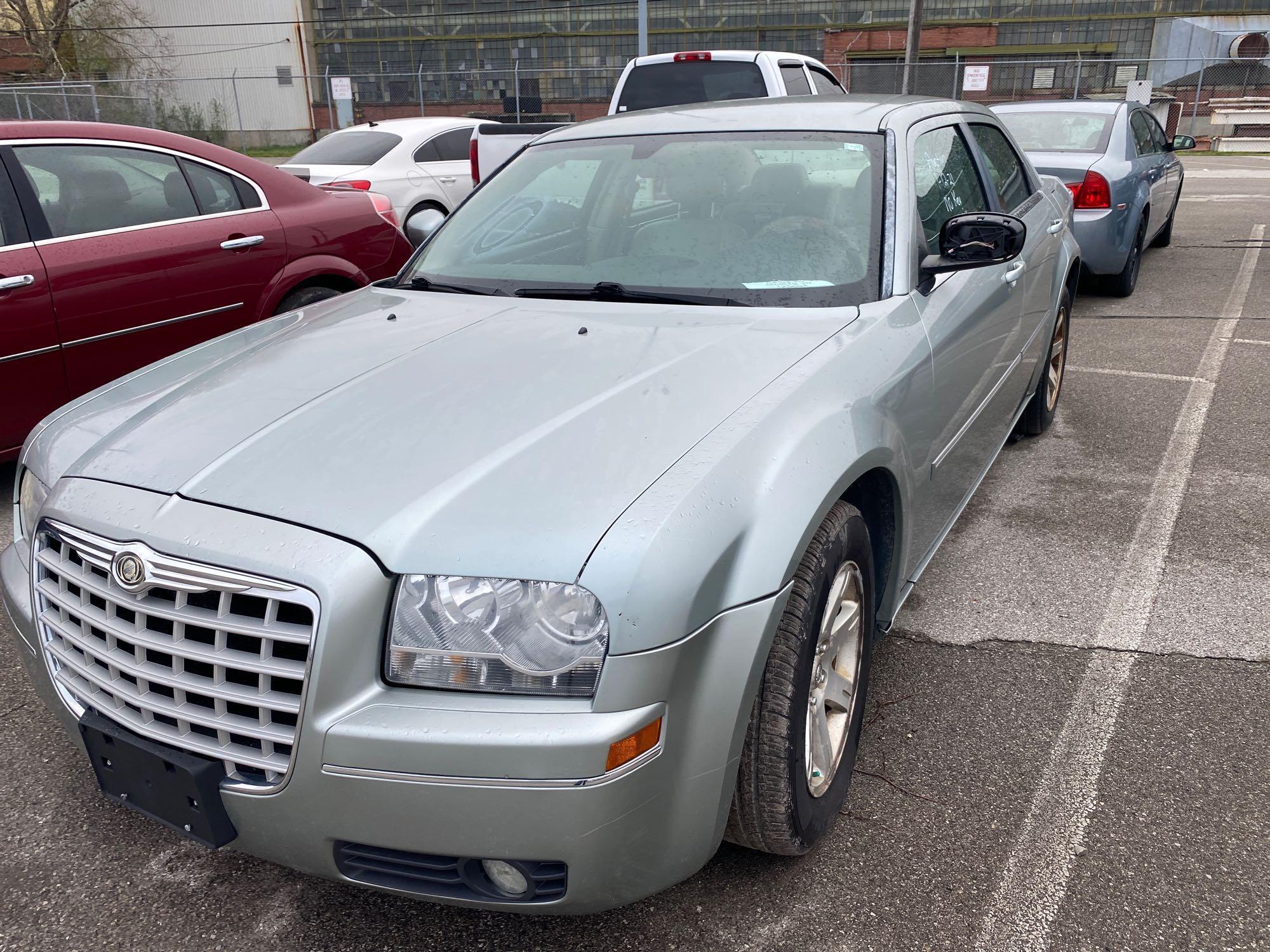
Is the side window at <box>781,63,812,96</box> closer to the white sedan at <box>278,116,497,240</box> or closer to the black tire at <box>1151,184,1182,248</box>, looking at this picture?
the white sedan at <box>278,116,497,240</box>

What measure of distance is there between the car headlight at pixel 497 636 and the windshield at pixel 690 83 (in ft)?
27.4

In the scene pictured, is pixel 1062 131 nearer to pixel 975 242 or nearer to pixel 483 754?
pixel 975 242

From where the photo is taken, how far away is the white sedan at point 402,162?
9430 mm

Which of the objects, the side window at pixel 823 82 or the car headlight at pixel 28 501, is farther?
the side window at pixel 823 82

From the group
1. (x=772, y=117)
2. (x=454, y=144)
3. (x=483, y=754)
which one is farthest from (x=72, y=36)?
(x=483, y=754)

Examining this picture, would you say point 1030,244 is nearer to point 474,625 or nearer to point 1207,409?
point 1207,409

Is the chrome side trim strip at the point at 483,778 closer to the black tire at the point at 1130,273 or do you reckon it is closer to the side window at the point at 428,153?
the black tire at the point at 1130,273

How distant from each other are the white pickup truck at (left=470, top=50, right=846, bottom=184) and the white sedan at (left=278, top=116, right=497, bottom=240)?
444mm

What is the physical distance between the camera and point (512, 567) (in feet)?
5.54

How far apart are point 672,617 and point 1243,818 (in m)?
1.60

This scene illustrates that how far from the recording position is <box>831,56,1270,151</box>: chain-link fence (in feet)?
92.5

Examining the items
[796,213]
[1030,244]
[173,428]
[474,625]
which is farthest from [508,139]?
[474,625]

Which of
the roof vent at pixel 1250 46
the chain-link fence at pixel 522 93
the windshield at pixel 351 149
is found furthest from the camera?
Result: the roof vent at pixel 1250 46

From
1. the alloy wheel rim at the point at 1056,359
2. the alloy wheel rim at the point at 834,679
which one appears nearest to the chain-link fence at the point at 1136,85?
the alloy wheel rim at the point at 1056,359
